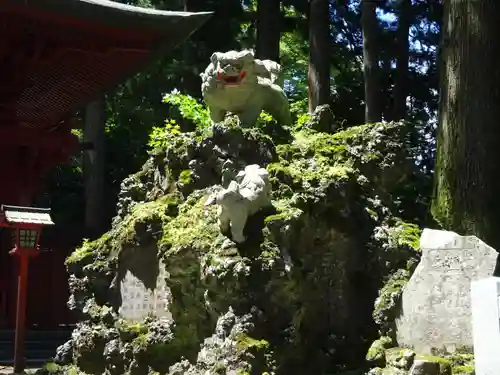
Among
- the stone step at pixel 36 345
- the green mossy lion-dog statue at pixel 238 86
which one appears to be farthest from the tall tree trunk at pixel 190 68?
the green mossy lion-dog statue at pixel 238 86

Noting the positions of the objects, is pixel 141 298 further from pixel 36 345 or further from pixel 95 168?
pixel 95 168

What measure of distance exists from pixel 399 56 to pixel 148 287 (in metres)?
8.79

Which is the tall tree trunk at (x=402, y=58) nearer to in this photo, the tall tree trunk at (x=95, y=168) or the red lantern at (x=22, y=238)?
the tall tree trunk at (x=95, y=168)

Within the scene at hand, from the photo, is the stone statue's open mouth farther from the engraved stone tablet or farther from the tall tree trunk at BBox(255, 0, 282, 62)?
the tall tree trunk at BBox(255, 0, 282, 62)

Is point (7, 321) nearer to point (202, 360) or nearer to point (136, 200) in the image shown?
point (136, 200)

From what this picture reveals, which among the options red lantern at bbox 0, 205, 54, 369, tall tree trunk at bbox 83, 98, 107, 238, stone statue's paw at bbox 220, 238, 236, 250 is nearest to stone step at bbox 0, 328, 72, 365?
red lantern at bbox 0, 205, 54, 369

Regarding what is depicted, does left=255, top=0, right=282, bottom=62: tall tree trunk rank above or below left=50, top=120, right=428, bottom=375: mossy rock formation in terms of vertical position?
above

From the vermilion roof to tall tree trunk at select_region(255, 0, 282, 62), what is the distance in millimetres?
2905

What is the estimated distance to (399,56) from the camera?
12.8 meters

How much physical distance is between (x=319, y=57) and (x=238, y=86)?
15.9 feet

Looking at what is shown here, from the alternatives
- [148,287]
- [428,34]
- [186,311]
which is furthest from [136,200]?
[428,34]

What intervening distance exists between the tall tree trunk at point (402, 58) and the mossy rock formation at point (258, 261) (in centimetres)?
674

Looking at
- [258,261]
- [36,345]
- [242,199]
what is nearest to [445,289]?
[258,261]

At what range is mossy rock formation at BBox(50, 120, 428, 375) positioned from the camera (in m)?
4.67
